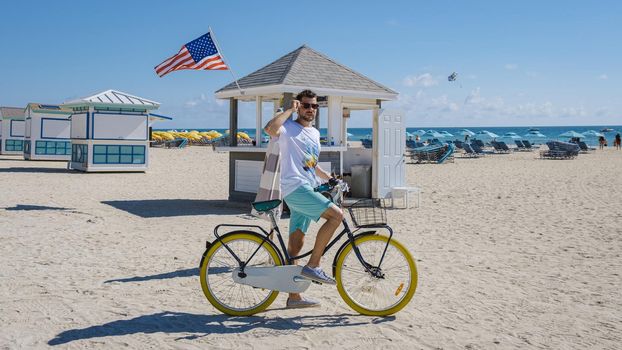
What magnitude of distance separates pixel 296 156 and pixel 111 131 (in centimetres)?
1755

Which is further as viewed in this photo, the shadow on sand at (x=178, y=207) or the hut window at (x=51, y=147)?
the hut window at (x=51, y=147)

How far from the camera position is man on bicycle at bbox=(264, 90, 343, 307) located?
4570mm

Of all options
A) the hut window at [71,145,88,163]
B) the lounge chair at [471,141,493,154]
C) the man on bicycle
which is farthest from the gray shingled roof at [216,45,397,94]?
the lounge chair at [471,141,493,154]

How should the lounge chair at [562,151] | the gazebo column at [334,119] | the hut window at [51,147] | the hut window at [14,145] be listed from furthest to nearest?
the lounge chair at [562,151], the hut window at [14,145], the hut window at [51,147], the gazebo column at [334,119]

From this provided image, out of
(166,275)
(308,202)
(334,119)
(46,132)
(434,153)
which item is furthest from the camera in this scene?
(434,153)

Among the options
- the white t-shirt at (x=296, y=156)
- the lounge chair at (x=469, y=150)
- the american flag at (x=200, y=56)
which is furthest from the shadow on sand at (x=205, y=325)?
the lounge chair at (x=469, y=150)

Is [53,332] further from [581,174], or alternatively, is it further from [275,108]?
[581,174]

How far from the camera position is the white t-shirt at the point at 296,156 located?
464 centimetres

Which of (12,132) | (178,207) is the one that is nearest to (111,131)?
(178,207)

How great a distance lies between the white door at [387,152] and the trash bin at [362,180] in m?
0.31

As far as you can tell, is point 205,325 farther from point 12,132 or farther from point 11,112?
point 12,132

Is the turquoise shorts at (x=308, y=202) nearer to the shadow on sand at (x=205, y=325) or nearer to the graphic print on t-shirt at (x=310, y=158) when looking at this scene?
the graphic print on t-shirt at (x=310, y=158)

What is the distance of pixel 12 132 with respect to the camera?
32.4 meters

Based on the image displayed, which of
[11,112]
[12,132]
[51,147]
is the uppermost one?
[11,112]
